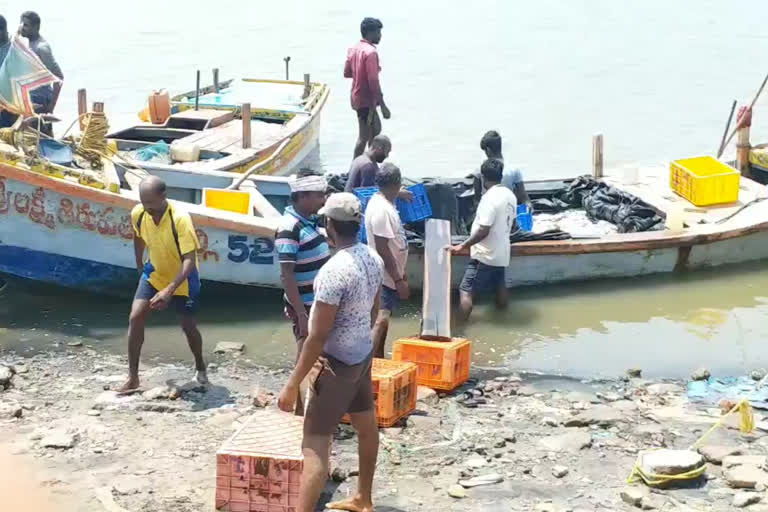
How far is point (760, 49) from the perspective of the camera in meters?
34.0

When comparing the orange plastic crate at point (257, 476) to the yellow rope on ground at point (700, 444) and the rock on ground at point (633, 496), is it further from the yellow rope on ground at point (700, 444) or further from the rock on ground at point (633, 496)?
the yellow rope on ground at point (700, 444)

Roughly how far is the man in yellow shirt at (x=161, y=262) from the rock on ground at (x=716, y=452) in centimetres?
355

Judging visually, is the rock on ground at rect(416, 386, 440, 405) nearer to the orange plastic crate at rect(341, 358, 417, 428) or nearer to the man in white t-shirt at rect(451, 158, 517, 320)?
the orange plastic crate at rect(341, 358, 417, 428)

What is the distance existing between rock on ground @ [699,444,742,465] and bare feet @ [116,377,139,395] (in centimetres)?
389

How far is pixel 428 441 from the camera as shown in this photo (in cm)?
730

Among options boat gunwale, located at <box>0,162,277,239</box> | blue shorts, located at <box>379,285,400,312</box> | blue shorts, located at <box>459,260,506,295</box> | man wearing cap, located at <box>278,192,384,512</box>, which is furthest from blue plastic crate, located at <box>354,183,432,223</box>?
man wearing cap, located at <box>278,192,384,512</box>

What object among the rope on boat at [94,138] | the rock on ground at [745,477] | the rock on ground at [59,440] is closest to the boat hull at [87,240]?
the rope on boat at [94,138]

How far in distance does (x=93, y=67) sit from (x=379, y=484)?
27.0 metres

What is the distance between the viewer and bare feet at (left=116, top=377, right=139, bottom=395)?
26.7 feet

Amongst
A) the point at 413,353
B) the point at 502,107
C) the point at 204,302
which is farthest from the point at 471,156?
the point at 413,353

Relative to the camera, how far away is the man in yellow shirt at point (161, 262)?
779 centimetres

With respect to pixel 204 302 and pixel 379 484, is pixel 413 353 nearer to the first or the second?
pixel 379 484

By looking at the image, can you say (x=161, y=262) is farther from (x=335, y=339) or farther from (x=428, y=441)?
(x=335, y=339)

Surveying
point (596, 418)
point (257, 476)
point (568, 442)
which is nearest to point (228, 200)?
point (596, 418)
